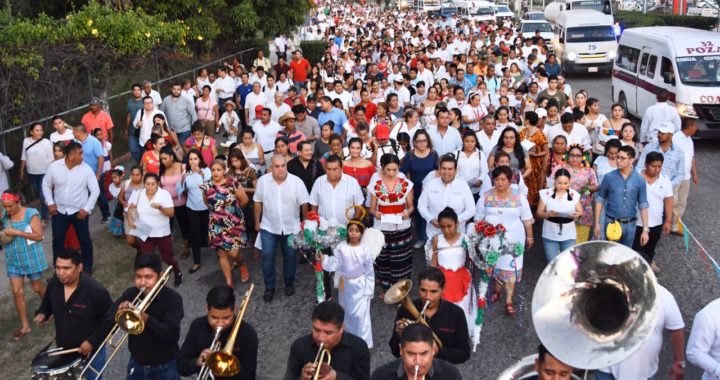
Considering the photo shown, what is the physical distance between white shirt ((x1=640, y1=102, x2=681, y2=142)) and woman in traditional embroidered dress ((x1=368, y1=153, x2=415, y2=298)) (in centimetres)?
461

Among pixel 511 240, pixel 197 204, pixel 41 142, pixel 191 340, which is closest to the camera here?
pixel 191 340

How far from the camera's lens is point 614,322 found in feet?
12.8

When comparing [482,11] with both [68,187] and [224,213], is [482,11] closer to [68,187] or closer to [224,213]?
[224,213]

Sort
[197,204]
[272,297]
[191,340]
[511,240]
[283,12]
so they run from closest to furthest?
[191,340] → [511,240] → [272,297] → [197,204] → [283,12]

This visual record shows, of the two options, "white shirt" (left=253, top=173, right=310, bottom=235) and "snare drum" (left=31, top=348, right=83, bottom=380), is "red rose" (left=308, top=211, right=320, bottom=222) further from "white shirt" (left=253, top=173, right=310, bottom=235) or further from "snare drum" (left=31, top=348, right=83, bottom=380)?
"snare drum" (left=31, top=348, right=83, bottom=380)

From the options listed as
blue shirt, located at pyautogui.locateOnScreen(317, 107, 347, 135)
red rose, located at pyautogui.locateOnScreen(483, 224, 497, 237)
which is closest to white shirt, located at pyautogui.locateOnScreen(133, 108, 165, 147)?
blue shirt, located at pyautogui.locateOnScreen(317, 107, 347, 135)

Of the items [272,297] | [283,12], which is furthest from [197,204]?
[283,12]

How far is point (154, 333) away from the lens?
492cm

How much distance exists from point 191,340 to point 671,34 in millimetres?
13836

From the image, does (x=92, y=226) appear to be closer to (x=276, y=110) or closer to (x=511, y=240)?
(x=276, y=110)

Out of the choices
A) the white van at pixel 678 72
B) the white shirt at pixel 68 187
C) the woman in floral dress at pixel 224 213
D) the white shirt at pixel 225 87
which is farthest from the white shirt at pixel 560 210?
the white shirt at pixel 225 87

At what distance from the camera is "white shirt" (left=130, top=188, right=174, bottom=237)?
25.8ft

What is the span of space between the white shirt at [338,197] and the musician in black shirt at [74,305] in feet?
9.49

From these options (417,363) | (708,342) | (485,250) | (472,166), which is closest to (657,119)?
(472,166)
